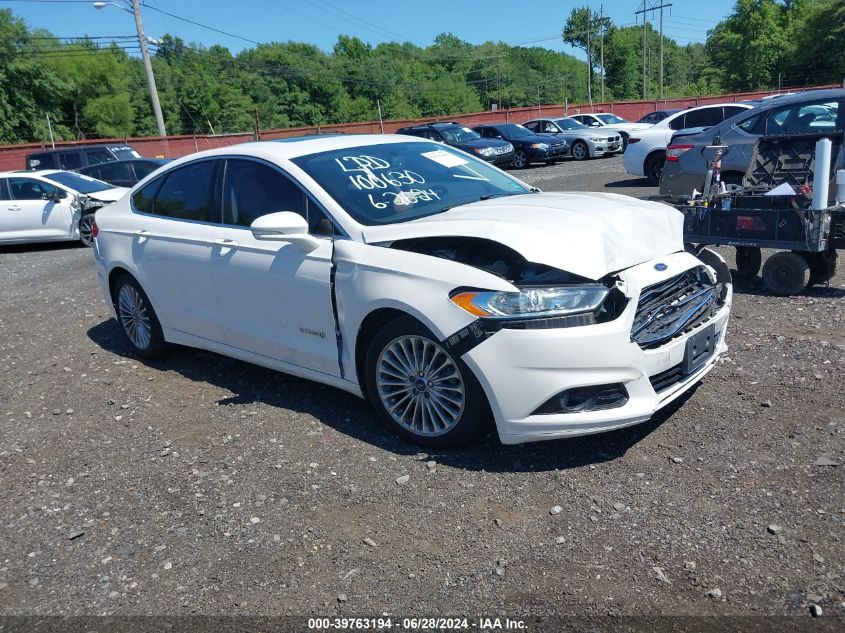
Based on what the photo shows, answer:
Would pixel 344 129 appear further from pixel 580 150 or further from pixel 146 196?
pixel 146 196

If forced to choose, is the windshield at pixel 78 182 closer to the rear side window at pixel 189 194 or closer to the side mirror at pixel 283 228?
the rear side window at pixel 189 194

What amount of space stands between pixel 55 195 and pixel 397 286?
39.3 ft

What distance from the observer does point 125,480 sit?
4.05 metres

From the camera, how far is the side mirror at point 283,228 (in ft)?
13.4

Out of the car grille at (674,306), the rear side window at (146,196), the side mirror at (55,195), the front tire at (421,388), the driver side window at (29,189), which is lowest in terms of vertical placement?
the front tire at (421,388)

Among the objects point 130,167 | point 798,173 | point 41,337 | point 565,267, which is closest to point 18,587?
point 565,267

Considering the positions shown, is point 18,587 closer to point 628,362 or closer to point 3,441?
point 3,441

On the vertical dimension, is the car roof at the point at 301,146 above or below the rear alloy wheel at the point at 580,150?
above

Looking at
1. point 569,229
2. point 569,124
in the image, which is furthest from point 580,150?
point 569,229

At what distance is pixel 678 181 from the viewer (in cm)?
1059

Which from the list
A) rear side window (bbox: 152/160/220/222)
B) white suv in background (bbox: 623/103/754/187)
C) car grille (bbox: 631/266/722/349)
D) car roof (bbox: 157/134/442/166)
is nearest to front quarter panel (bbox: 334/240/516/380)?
car grille (bbox: 631/266/722/349)

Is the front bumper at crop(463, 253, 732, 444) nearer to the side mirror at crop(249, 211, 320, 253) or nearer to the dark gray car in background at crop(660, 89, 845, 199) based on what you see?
the side mirror at crop(249, 211, 320, 253)

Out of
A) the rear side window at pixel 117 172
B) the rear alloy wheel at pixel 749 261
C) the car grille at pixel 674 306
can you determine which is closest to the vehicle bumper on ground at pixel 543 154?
the rear side window at pixel 117 172

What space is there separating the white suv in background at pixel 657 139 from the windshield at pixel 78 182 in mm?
10680
